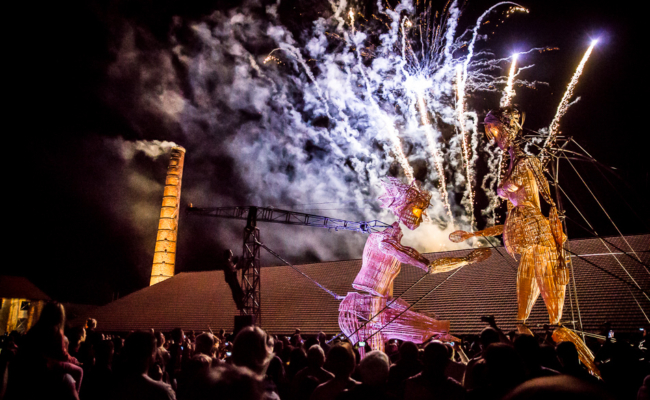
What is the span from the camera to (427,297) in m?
19.3

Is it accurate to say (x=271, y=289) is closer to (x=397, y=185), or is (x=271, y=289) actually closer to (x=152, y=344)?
(x=397, y=185)

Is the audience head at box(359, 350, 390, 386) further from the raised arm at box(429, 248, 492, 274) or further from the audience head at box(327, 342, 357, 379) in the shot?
the raised arm at box(429, 248, 492, 274)

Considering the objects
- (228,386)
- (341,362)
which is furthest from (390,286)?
(228,386)

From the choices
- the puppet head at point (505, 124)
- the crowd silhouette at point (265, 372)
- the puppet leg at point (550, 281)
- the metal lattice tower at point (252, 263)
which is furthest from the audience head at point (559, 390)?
the metal lattice tower at point (252, 263)

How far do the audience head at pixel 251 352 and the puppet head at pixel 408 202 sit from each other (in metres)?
4.57

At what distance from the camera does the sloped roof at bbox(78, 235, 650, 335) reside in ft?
49.1

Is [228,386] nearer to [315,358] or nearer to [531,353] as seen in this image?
[315,358]

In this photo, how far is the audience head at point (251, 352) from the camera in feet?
7.88

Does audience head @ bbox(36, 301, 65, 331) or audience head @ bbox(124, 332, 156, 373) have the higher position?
audience head @ bbox(36, 301, 65, 331)

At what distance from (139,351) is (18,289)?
4538cm

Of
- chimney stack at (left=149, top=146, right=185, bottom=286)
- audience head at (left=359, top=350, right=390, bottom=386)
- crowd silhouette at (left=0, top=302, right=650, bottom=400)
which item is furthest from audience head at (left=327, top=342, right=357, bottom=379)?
chimney stack at (left=149, top=146, right=185, bottom=286)

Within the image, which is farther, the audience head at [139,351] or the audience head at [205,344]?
the audience head at [205,344]

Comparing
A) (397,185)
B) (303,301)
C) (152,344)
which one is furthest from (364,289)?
(303,301)

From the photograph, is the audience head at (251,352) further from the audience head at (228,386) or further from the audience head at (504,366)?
the audience head at (504,366)
